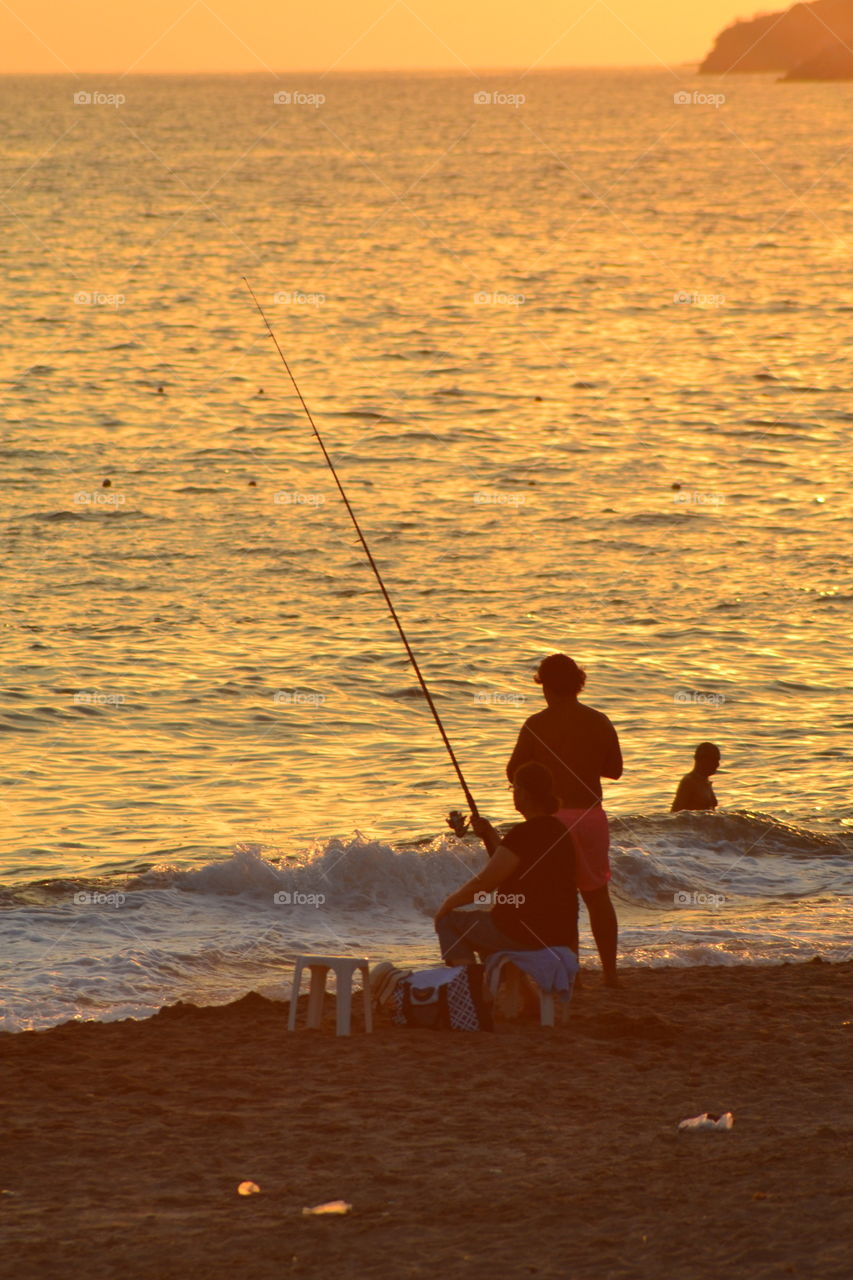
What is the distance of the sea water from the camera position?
30.9ft

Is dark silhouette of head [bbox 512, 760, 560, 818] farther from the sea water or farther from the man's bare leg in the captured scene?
the sea water

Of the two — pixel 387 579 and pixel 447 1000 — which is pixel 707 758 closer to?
pixel 447 1000

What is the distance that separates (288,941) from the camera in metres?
8.64

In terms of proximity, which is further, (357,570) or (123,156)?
(123,156)

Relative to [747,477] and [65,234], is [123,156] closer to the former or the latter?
[65,234]

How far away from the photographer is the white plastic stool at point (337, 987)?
21.1ft

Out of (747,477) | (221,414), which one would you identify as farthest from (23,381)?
(747,477)

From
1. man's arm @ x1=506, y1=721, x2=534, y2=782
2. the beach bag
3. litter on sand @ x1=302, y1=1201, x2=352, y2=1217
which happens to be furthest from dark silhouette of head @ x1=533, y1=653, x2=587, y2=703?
litter on sand @ x1=302, y1=1201, x2=352, y2=1217

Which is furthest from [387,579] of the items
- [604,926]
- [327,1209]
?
[327,1209]

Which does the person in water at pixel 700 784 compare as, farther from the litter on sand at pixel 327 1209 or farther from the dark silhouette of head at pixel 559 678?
the litter on sand at pixel 327 1209

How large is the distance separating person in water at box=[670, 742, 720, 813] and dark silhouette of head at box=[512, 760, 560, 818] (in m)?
3.94

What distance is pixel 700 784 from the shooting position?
34.4ft

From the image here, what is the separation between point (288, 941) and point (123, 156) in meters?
68.3

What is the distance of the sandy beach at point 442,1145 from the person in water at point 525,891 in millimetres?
318
